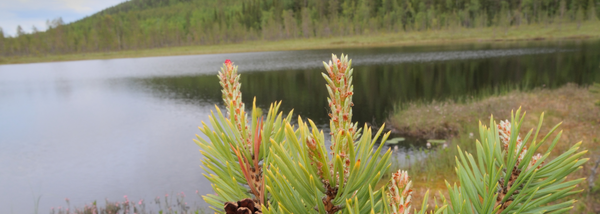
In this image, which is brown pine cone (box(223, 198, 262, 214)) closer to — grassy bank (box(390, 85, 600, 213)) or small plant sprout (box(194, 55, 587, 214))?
small plant sprout (box(194, 55, 587, 214))

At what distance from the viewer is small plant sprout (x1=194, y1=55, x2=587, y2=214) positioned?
0.48 m

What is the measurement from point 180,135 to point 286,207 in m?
14.1

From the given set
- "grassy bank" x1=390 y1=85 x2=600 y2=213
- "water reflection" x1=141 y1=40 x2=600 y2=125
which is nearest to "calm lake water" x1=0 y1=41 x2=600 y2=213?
"water reflection" x1=141 y1=40 x2=600 y2=125

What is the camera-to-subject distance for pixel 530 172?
64 centimetres

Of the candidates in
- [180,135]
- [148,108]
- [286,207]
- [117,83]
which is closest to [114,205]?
[180,135]

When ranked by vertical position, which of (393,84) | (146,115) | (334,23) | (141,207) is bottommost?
(141,207)

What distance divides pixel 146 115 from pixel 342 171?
19.2m

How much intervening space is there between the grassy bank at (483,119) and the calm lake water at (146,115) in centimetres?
174

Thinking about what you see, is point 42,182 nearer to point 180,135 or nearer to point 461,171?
point 180,135

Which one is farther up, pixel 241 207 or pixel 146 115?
pixel 241 207

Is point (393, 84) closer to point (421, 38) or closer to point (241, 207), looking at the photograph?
point (241, 207)

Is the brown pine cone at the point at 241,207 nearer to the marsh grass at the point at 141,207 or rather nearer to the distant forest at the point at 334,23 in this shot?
the marsh grass at the point at 141,207

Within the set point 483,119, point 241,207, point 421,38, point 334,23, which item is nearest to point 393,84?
point 483,119

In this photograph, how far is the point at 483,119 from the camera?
11.8 metres
